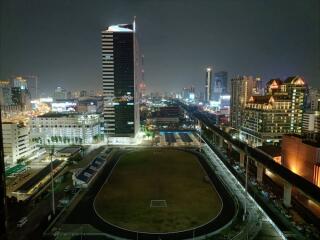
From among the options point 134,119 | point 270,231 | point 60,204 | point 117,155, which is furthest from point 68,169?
point 270,231

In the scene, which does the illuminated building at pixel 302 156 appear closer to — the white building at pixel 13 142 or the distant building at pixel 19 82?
the white building at pixel 13 142

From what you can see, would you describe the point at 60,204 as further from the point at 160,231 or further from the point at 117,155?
the point at 117,155

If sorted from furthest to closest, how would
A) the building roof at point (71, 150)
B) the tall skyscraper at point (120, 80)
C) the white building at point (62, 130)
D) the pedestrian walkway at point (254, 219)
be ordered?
1. the white building at point (62, 130)
2. the tall skyscraper at point (120, 80)
3. the building roof at point (71, 150)
4. the pedestrian walkway at point (254, 219)

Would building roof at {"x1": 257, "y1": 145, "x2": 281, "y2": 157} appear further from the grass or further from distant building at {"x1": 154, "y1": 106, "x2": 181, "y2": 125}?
distant building at {"x1": 154, "y1": 106, "x2": 181, "y2": 125}

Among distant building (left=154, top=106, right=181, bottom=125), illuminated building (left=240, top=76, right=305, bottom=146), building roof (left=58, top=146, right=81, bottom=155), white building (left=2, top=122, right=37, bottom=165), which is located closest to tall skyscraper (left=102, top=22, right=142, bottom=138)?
building roof (left=58, top=146, right=81, bottom=155)

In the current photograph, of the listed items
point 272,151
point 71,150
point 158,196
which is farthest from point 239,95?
point 158,196

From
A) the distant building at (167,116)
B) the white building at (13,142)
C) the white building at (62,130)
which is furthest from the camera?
the distant building at (167,116)

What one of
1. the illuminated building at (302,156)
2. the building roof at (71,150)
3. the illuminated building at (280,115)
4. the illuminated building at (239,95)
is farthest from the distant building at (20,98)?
the illuminated building at (302,156)
